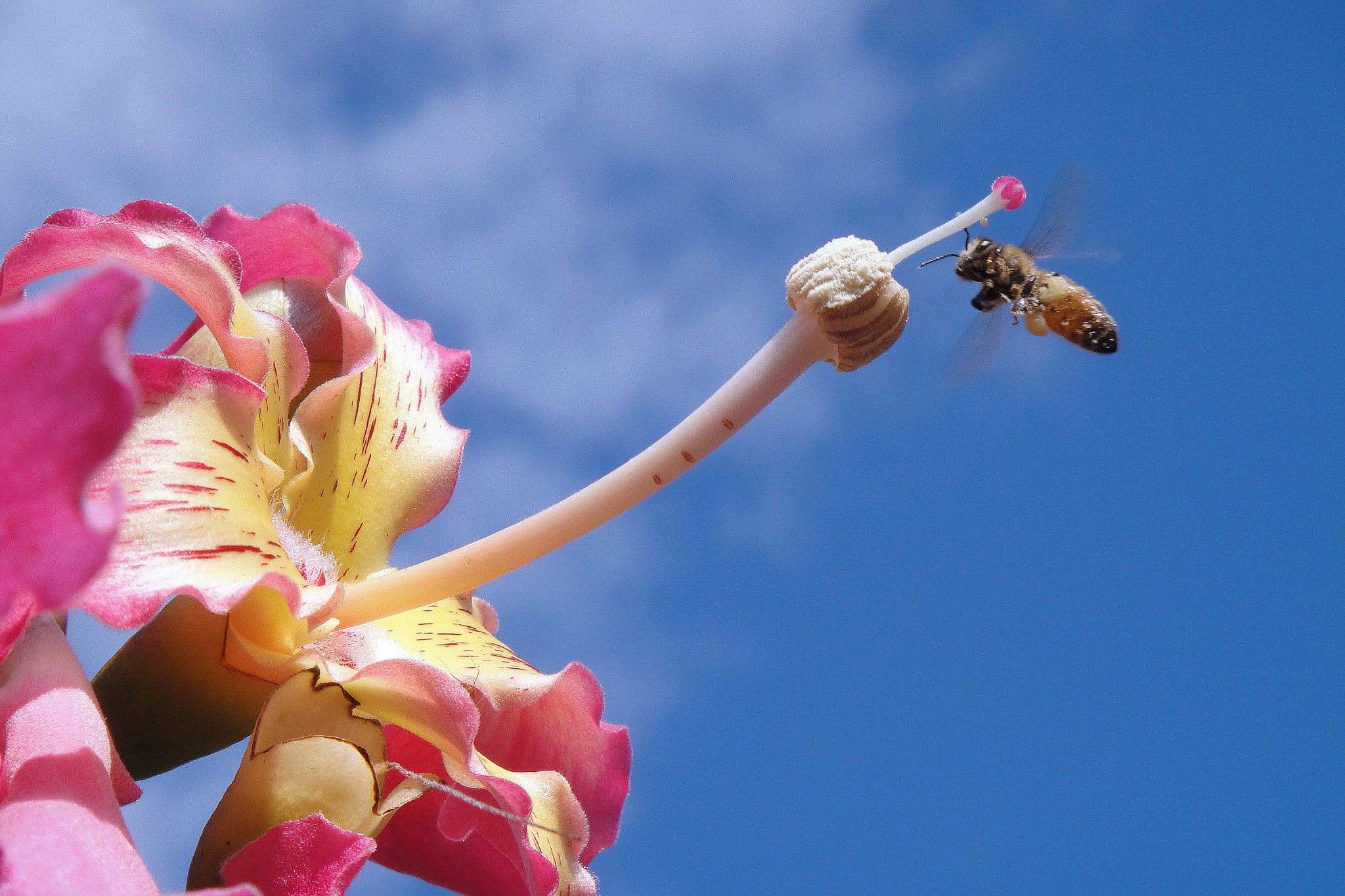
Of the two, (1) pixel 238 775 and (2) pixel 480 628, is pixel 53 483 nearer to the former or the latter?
(1) pixel 238 775

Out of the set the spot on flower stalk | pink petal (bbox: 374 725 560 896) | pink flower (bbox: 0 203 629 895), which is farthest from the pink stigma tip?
pink petal (bbox: 374 725 560 896)

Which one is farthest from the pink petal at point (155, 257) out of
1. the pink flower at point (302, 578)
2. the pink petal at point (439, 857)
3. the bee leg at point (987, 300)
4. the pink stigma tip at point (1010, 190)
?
the bee leg at point (987, 300)

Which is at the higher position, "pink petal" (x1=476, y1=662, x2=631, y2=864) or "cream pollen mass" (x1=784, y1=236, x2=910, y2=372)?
"cream pollen mass" (x1=784, y1=236, x2=910, y2=372)

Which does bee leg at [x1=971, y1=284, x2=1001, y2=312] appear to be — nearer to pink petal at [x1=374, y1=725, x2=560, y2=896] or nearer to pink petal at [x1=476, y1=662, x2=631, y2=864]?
pink petal at [x1=476, y1=662, x2=631, y2=864]

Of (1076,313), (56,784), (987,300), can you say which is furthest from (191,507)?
(1076,313)

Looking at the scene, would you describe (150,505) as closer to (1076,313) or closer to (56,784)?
(56,784)

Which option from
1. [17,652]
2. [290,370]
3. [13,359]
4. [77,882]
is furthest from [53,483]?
[290,370]
